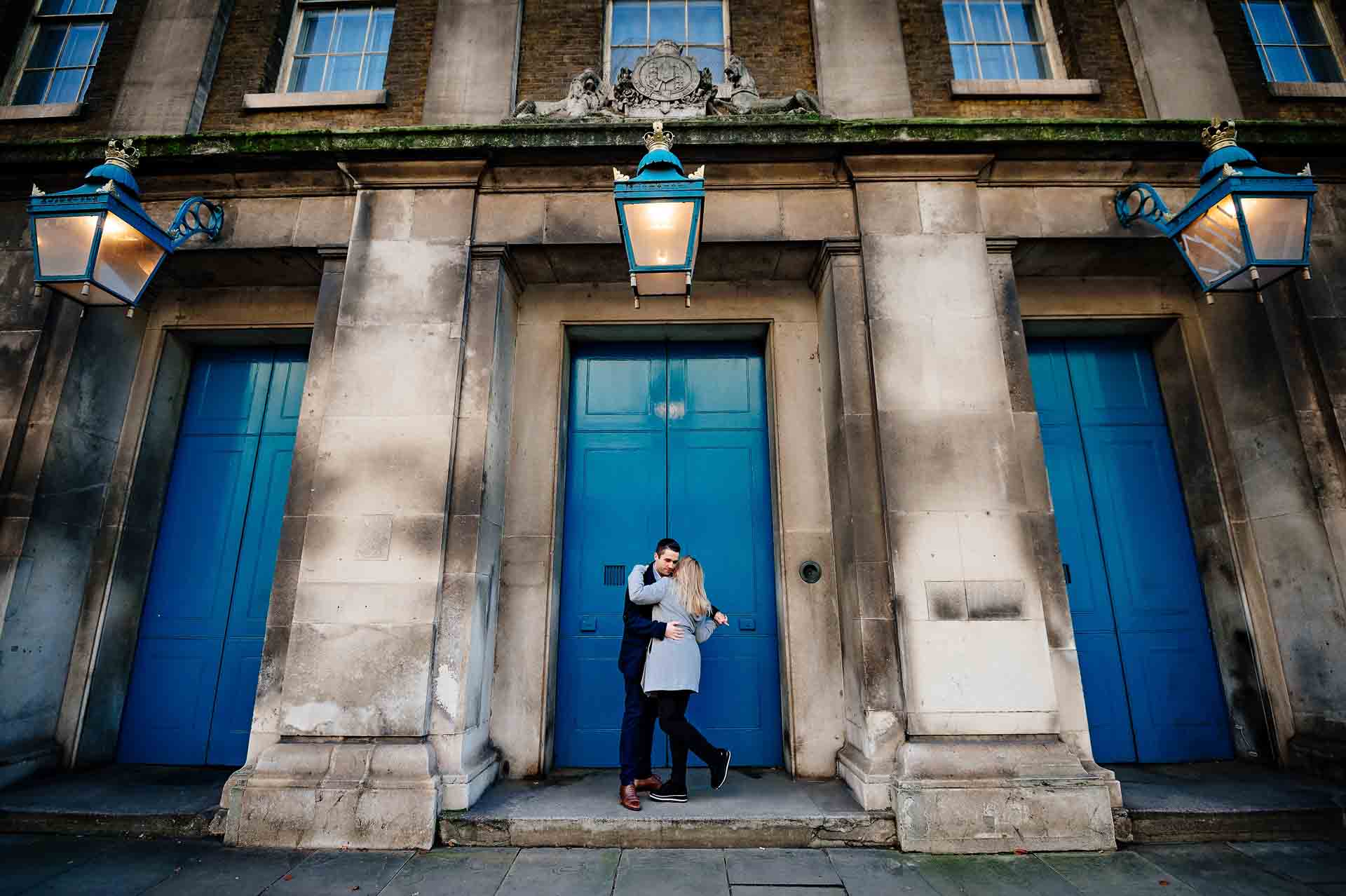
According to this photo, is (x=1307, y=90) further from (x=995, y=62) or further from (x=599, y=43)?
(x=599, y=43)

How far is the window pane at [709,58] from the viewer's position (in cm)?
645

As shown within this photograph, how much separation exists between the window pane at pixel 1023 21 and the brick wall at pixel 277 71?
6.53m

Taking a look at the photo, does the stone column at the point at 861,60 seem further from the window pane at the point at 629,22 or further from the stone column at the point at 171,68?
the stone column at the point at 171,68

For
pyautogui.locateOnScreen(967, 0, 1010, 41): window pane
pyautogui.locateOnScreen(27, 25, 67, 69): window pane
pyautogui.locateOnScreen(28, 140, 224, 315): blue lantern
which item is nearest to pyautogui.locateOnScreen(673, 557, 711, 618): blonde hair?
pyautogui.locateOnScreen(28, 140, 224, 315): blue lantern

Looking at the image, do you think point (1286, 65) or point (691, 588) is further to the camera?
point (1286, 65)

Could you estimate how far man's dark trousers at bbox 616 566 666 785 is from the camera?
439 centimetres

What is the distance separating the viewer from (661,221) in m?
3.88

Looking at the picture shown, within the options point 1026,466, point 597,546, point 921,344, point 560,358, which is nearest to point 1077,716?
point 1026,466

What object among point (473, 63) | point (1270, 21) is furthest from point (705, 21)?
point (1270, 21)

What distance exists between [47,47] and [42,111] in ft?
4.44

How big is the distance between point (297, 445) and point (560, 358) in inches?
94.7

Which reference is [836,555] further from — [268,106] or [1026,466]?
[268,106]

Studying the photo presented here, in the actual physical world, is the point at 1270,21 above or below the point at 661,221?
above

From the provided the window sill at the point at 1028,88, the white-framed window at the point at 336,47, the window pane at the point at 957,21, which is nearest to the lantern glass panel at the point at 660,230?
the window sill at the point at 1028,88
